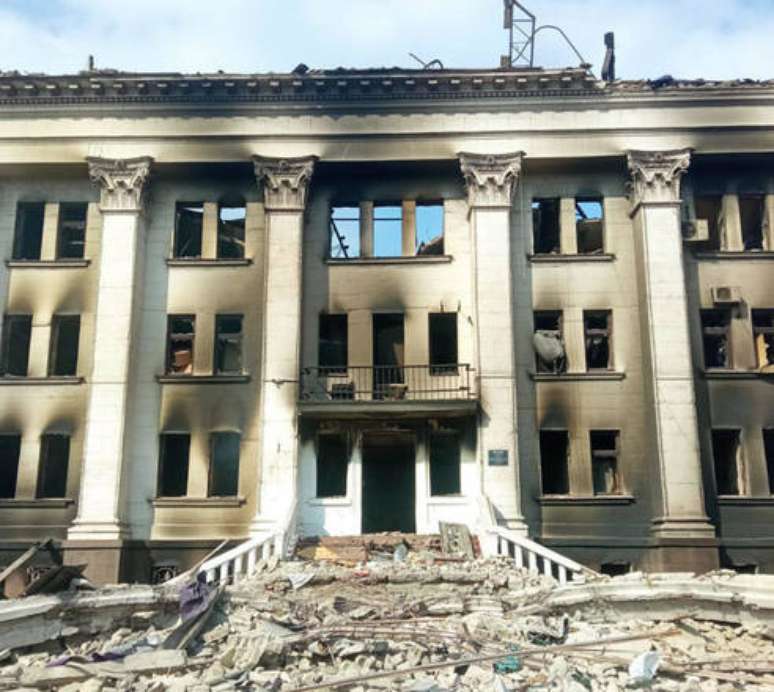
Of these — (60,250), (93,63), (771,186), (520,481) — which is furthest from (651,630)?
(93,63)

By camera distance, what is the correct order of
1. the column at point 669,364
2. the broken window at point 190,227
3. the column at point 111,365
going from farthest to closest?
1. the broken window at point 190,227
2. the column at point 111,365
3. the column at point 669,364

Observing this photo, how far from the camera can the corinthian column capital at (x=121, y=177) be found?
23.9m

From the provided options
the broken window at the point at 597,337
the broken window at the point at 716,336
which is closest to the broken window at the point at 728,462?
the broken window at the point at 716,336

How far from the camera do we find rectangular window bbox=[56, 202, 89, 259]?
24641 mm

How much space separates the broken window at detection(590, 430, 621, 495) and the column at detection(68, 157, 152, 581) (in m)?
12.4

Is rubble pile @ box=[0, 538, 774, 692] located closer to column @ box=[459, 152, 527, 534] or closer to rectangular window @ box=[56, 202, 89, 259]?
column @ box=[459, 152, 527, 534]

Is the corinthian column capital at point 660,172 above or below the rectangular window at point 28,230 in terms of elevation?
above

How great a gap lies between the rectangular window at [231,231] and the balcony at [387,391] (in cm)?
428

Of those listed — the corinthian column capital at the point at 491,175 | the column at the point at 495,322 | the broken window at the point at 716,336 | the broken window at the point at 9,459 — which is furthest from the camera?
the corinthian column capital at the point at 491,175

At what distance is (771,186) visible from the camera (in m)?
24.0

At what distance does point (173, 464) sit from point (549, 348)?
34.9 ft

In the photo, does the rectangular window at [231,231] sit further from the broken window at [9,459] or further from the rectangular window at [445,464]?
the rectangular window at [445,464]

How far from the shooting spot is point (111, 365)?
22781 mm

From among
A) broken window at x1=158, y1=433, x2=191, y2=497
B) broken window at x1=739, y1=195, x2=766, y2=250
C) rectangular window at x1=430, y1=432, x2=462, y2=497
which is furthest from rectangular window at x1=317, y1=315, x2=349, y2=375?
broken window at x1=739, y1=195, x2=766, y2=250
